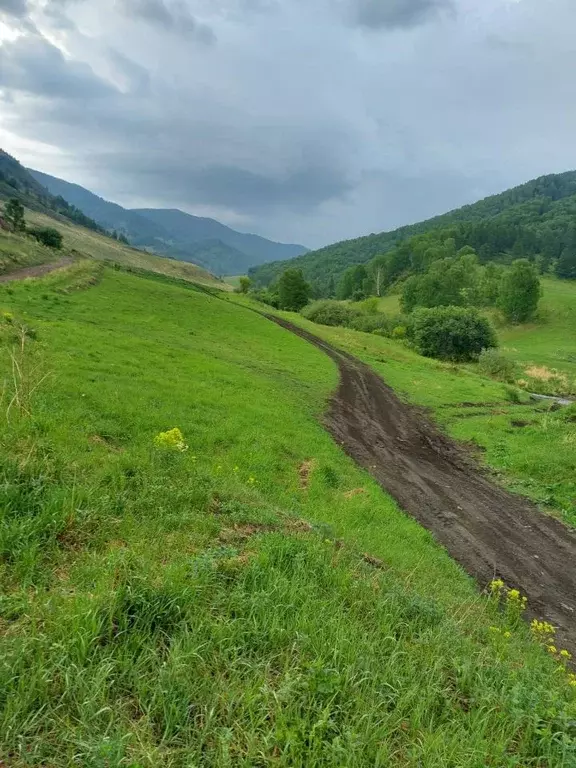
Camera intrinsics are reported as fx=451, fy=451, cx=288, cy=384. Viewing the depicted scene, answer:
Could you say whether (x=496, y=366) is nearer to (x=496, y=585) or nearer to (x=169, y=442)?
(x=496, y=585)

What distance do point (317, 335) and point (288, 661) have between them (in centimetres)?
5252

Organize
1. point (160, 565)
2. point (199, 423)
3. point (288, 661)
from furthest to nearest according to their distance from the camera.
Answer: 1. point (199, 423)
2. point (160, 565)
3. point (288, 661)

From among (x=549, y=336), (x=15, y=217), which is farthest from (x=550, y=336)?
(x=15, y=217)

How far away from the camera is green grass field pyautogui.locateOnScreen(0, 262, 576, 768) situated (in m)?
3.56

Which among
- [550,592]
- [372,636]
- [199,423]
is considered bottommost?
[550,592]

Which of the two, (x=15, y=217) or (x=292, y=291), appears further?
(x=292, y=291)

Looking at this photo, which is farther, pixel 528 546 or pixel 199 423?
pixel 199 423

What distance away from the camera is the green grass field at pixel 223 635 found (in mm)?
3557

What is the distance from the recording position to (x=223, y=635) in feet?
15.0

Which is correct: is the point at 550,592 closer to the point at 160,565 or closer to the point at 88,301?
the point at 160,565

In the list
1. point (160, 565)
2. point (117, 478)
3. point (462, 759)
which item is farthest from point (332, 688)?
point (117, 478)

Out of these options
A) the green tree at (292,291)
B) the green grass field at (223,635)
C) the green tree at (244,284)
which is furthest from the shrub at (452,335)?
the green tree at (244,284)

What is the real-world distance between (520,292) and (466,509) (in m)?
97.3

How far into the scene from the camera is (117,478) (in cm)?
809
